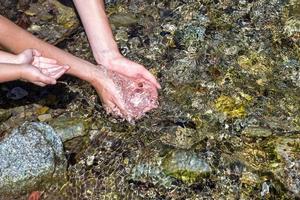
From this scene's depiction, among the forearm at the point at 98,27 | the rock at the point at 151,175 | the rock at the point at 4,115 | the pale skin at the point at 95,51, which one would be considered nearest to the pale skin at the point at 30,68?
the pale skin at the point at 95,51

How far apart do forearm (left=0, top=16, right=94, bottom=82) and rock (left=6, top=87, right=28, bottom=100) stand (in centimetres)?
51

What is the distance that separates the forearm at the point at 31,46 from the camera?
3.78 meters

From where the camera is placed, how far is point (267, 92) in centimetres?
400

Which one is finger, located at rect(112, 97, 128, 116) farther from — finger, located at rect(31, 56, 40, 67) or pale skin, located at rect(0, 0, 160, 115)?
finger, located at rect(31, 56, 40, 67)

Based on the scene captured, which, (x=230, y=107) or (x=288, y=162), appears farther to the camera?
(x=230, y=107)

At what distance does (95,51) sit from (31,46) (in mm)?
510

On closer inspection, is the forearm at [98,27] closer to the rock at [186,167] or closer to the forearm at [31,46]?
the forearm at [31,46]

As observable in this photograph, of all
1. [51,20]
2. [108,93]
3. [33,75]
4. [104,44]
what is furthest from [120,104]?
[51,20]

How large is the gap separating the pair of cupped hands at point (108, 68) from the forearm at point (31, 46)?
62mm

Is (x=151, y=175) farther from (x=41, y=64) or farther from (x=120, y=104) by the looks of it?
(x=41, y=64)

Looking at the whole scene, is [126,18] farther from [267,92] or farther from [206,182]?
[206,182]

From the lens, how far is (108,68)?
4074mm

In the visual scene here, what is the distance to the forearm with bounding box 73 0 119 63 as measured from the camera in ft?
13.3

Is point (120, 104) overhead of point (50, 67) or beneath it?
beneath
